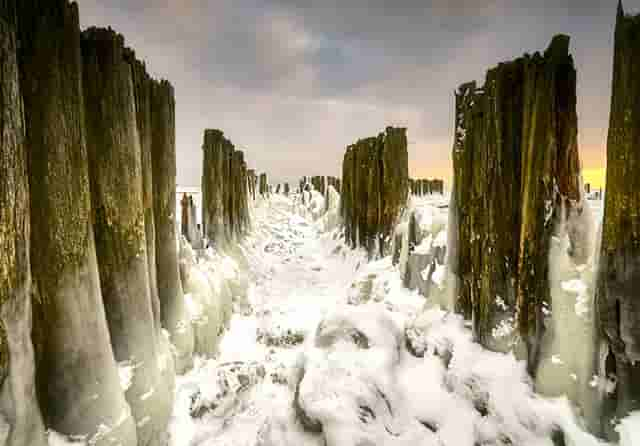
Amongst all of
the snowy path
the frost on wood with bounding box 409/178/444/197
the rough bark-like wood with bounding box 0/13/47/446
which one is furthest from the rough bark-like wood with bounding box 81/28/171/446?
the frost on wood with bounding box 409/178/444/197

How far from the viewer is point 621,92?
2.31 meters

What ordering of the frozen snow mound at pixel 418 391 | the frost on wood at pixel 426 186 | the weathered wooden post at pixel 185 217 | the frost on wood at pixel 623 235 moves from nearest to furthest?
the frost on wood at pixel 623 235 < the frozen snow mound at pixel 418 391 < the weathered wooden post at pixel 185 217 < the frost on wood at pixel 426 186

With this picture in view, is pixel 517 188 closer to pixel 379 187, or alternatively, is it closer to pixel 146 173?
pixel 146 173

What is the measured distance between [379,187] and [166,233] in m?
5.65

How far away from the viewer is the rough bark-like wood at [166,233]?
415cm

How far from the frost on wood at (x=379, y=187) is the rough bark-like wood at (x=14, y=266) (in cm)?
701

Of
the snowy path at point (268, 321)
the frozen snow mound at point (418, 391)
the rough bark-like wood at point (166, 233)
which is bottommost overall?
the snowy path at point (268, 321)

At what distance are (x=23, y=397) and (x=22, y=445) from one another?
0.27m

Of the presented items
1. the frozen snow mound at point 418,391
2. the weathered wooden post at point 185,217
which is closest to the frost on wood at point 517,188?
the frozen snow mound at point 418,391

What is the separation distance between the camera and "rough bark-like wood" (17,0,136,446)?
227 centimetres

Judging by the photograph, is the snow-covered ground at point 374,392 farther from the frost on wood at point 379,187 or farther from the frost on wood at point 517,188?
the frost on wood at point 379,187

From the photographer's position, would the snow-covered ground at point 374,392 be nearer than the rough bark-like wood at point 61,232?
No

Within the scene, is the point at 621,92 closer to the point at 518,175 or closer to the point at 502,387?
the point at 518,175

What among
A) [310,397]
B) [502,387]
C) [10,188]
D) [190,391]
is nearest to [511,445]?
[502,387]
